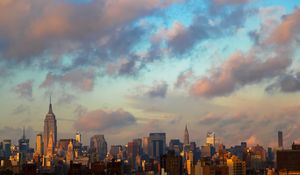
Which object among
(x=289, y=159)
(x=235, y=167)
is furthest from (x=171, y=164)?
(x=289, y=159)

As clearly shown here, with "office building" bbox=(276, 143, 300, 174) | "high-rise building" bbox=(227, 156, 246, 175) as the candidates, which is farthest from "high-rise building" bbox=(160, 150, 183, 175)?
"office building" bbox=(276, 143, 300, 174)

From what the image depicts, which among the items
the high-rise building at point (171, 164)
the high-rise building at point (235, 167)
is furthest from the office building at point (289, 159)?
the high-rise building at point (171, 164)

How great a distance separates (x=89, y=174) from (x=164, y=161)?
21.7m

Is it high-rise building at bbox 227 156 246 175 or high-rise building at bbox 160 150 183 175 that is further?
high-rise building at bbox 227 156 246 175

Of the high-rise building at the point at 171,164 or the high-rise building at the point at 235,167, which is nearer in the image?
the high-rise building at the point at 171,164

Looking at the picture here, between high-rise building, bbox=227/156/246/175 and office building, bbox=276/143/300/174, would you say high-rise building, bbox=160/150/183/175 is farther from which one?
office building, bbox=276/143/300/174

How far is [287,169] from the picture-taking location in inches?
5271

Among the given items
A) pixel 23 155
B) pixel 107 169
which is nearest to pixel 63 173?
pixel 107 169

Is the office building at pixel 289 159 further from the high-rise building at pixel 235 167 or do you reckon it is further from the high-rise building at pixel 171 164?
the high-rise building at pixel 171 164

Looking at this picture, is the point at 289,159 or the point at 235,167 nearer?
the point at 235,167

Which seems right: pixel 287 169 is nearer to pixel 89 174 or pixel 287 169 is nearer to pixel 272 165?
pixel 272 165

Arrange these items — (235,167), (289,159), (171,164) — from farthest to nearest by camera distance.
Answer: (289,159) < (171,164) < (235,167)

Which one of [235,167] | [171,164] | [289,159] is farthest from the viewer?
[289,159]

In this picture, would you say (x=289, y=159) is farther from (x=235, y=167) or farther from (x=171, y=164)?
(x=171, y=164)
